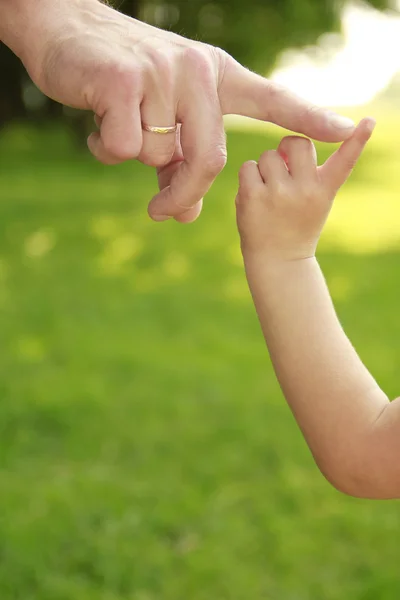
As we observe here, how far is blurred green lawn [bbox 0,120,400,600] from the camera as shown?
3367mm

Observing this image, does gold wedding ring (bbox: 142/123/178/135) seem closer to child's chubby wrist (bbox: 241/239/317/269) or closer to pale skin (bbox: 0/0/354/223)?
pale skin (bbox: 0/0/354/223)

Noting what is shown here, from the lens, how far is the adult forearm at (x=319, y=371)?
171cm

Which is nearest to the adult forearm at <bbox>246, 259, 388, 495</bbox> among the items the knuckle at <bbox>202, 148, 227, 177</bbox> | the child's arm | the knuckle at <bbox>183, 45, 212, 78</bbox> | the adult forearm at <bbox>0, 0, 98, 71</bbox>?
the child's arm

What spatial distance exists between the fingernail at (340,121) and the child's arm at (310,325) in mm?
70

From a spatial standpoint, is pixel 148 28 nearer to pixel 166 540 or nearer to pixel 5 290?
pixel 166 540

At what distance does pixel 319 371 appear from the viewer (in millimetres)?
1724

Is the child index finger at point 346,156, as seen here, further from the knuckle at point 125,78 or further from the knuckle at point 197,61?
the knuckle at point 125,78

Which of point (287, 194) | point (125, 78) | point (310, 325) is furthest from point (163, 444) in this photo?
point (125, 78)

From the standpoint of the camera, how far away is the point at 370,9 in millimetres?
22953

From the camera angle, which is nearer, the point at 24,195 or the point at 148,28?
the point at 148,28

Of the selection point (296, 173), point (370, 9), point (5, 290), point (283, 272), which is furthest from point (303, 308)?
point (370, 9)

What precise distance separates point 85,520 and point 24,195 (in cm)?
925

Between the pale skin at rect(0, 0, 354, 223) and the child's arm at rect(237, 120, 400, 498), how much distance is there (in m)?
0.11

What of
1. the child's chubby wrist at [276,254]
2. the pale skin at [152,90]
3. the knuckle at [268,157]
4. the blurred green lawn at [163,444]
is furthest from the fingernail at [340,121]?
the blurred green lawn at [163,444]
